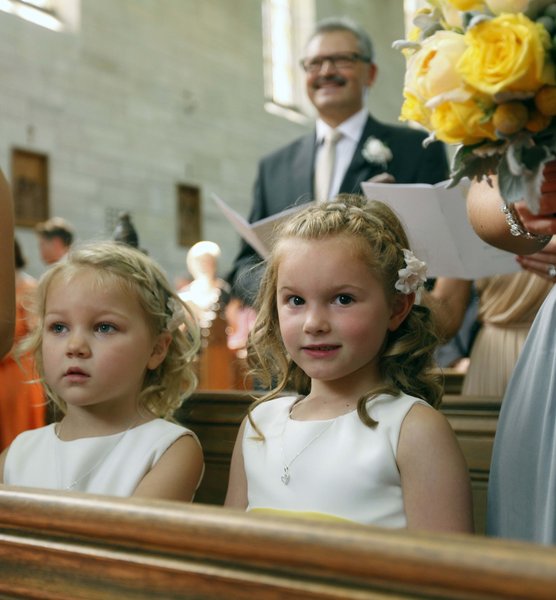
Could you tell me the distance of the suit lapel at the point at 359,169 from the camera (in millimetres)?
4270

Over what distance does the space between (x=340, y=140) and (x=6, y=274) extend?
8.31 ft

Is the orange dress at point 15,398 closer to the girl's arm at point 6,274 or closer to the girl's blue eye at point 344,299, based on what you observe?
the girl's arm at point 6,274

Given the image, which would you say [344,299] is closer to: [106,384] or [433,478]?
[433,478]

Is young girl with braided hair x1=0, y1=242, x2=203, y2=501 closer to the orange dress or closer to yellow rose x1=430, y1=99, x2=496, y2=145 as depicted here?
yellow rose x1=430, y1=99, x2=496, y2=145

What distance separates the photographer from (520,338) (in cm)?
371

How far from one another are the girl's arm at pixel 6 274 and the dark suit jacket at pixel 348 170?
1.69 m

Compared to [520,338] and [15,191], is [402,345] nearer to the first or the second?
[520,338]

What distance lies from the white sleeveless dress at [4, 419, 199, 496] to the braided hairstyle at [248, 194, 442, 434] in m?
0.30

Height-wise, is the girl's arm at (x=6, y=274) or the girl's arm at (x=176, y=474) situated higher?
the girl's arm at (x=6, y=274)

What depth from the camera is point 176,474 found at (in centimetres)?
225

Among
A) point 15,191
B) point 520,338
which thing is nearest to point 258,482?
point 520,338

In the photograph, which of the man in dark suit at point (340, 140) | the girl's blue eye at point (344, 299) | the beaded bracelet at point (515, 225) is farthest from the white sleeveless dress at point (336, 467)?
the man in dark suit at point (340, 140)

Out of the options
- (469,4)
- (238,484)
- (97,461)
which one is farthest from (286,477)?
(469,4)

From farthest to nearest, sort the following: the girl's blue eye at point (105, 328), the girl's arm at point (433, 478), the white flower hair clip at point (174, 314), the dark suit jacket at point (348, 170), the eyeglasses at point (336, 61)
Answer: the eyeglasses at point (336, 61) < the dark suit jacket at point (348, 170) < the white flower hair clip at point (174, 314) < the girl's blue eye at point (105, 328) < the girl's arm at point (433, 478)
